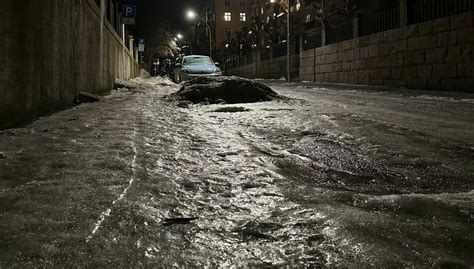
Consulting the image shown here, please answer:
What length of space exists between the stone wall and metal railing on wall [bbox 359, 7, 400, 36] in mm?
8195

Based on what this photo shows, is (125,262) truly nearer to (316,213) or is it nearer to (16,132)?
(316,213)

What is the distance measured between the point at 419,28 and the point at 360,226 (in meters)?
12.9

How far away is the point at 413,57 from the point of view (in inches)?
534

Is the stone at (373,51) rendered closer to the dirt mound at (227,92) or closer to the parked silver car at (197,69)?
the parked silver car at (197,69)

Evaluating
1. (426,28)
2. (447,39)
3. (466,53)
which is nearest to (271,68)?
(426,28)

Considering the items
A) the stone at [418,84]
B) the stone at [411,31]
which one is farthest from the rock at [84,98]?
the stone at [411,31]

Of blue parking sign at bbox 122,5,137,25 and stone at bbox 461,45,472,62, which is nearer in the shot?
stone at bbox 461,45,472,62

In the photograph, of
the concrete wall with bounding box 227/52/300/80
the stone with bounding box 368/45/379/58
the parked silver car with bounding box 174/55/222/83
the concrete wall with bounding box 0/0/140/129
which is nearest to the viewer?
the concrete wall with bounding box 0/0/140/129

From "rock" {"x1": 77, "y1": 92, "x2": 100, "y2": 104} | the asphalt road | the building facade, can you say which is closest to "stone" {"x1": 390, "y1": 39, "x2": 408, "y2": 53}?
the asphalt road

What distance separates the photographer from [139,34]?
41.3m

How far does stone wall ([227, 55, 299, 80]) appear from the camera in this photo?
2586 cm

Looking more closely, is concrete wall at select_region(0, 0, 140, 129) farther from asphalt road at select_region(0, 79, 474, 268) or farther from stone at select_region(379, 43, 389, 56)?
stone at select_region(379, 43, 389, 56)

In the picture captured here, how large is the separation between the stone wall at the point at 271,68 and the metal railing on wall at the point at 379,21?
819 cm

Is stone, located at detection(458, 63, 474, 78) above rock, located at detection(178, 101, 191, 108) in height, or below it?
above
